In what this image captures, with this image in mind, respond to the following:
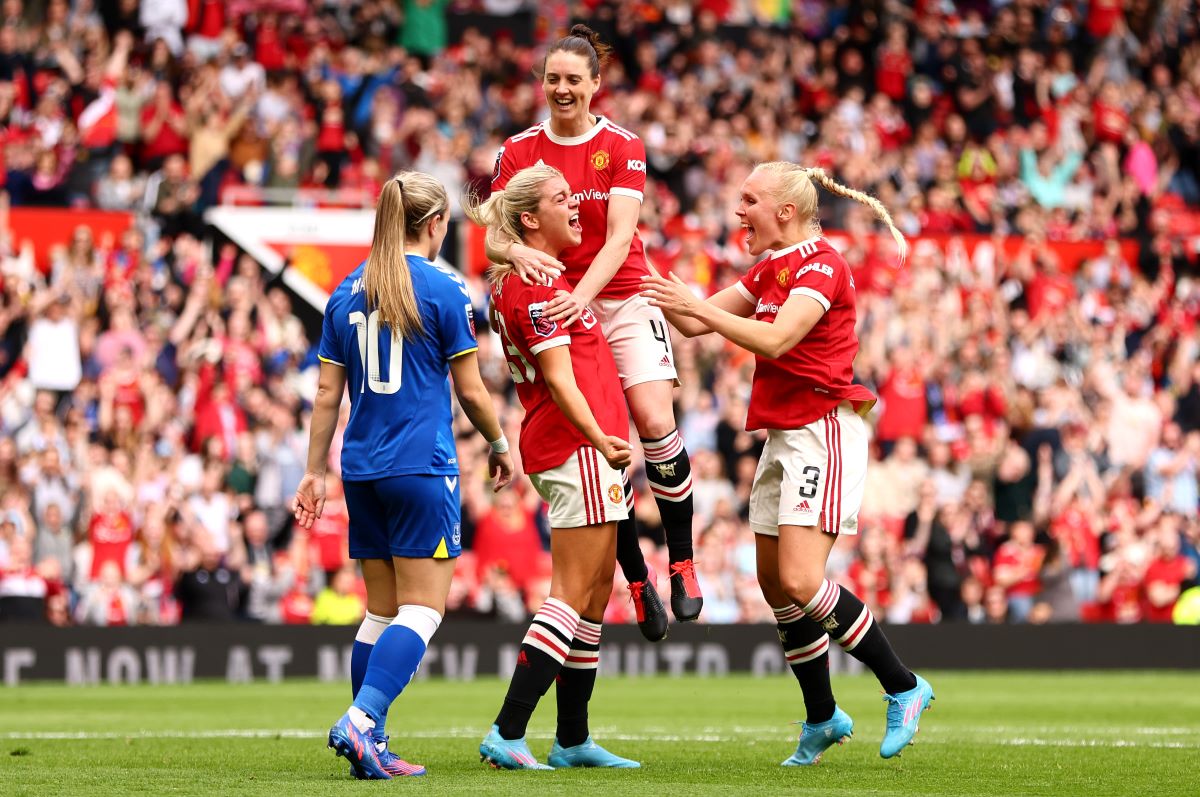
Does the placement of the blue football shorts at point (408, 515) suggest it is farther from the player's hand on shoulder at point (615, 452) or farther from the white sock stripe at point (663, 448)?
the white sock stripe at point (663, 448)

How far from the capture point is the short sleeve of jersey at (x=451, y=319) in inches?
309

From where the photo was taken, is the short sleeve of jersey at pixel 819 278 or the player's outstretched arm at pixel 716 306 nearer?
the short sleeve of jersey at pixel 819 278

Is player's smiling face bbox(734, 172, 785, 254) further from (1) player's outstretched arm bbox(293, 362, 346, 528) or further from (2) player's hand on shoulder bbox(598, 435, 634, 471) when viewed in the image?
(1) player's outstretched arm bbox(293, 362, 346, 528)

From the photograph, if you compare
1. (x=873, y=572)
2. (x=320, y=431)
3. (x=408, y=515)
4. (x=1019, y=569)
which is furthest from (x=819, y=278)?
(x=1019, y=569)

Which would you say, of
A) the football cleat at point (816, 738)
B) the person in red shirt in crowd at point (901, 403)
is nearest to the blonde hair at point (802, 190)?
the football cleat at point (816, 738)

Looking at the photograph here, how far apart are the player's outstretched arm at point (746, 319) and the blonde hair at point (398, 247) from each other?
0.97 metres

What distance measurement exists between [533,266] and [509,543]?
32.1 feet

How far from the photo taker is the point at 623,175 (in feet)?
28.9

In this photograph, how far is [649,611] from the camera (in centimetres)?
856

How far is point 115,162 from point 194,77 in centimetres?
165

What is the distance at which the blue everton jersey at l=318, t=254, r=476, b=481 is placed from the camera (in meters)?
7.78

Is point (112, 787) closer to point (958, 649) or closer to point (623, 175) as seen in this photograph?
point (623, 175)

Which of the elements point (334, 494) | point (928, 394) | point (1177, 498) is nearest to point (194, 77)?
point (334, 494)

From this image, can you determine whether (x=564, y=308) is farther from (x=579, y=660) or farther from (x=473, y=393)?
(x=579, y=660)
